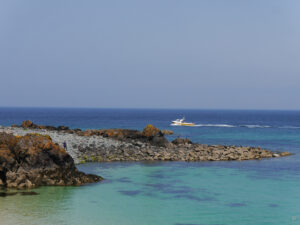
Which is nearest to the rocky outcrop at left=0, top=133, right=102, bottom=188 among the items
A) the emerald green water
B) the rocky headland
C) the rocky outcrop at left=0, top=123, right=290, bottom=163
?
the emerald green water

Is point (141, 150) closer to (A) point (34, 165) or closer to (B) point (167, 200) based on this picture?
(A) point (34, 165)

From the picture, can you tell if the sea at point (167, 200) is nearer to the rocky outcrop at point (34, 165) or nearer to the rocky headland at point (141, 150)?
the rocky outcrop at point (34, 165)

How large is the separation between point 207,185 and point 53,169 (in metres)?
12.3

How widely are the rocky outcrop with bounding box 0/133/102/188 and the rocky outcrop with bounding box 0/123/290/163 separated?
968 centimetres

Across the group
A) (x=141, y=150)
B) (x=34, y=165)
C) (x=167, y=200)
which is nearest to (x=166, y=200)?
(x=167, y=200)

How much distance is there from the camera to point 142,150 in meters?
45.9

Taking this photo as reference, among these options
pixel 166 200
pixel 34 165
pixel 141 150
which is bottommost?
pixel 166 200

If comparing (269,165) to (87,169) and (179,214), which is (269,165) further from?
(179,214)

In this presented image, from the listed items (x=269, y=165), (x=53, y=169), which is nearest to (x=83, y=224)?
(x=53, y=169)

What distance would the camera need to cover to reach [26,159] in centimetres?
2956

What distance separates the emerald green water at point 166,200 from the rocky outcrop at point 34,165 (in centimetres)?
123

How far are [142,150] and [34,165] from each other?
1835 centimetres

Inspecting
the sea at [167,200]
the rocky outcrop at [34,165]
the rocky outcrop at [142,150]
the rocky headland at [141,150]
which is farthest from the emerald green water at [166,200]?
the rocky outcrop at [142,150]

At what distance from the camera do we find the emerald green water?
2111cm
